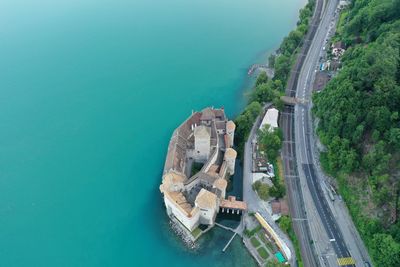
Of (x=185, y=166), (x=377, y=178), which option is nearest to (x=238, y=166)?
(x=185, y=166)

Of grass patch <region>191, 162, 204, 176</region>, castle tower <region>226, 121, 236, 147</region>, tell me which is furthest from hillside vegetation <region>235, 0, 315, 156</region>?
grass patch <region>191, 162, 204, 176</region>

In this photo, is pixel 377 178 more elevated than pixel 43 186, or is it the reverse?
pixel 377 178

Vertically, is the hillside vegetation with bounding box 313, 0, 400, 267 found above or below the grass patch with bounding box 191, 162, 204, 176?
above

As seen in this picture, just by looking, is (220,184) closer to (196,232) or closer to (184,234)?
(196,232)

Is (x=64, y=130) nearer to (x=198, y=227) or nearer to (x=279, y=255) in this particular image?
(x=198, y=227)

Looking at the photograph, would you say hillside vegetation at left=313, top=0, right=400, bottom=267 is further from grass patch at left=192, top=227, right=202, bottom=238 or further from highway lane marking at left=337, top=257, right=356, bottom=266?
grass patch at left=192, top=227, right=202, bottom=238

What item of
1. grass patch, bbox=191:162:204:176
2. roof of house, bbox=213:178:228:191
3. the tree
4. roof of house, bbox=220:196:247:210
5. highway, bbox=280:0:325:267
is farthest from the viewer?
grass patch, bbox=191:162:204:176

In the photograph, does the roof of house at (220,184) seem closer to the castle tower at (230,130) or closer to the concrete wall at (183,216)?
the concrete wall at (183,216)
